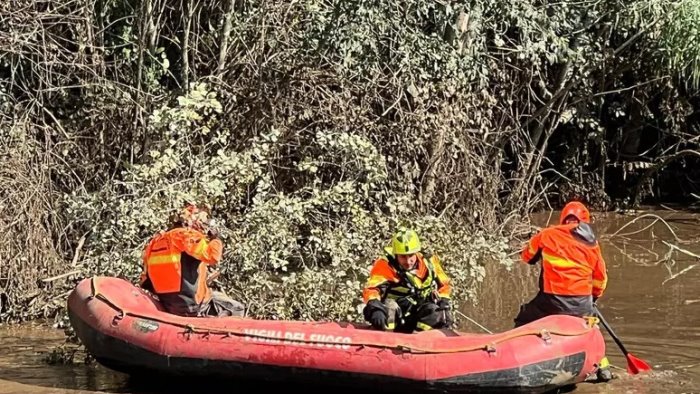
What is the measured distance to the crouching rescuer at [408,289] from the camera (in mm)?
7594

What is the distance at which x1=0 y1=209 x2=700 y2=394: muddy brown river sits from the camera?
310 inches

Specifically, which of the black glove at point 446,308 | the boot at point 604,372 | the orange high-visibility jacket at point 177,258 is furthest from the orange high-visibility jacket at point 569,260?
the orange high-visibility jacket at point 177,258

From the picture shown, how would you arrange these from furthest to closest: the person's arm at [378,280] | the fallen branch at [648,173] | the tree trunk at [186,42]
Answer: the fallen branch at [648,173] → the tree trunk at [186,42] → the person's arm at [378,280]

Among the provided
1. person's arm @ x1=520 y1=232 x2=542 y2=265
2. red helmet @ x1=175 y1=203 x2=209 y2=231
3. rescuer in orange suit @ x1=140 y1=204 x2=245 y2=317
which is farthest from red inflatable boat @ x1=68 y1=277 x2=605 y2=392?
red helmet @ x1=175 y1=203 x2=209 y2=231

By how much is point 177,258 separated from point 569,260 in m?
2.77

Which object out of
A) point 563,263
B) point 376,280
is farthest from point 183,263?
point 563,263

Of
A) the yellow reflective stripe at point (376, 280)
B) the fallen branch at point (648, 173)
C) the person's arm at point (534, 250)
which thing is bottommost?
the fallen branch at point (648, 173)

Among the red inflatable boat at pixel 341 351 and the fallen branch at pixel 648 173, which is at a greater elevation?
the red inflatable boat at pixel 341 351

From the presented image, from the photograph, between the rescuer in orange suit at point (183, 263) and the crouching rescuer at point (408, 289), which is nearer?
the crouching rescuer at point (408, 289)

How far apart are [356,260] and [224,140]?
181 centimetres

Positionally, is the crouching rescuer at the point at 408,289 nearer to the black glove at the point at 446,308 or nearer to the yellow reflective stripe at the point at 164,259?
Result: the black glove at the point at 446,308

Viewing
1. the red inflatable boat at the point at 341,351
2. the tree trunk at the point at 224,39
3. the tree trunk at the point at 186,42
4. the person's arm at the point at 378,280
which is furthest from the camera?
the tree trunk at the point at 186,42

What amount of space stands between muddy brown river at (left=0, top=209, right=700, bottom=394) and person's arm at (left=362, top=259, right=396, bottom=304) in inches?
55.8

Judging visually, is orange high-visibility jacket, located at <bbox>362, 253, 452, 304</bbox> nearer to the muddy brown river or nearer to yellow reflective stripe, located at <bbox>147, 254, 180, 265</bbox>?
the muddy brown river
